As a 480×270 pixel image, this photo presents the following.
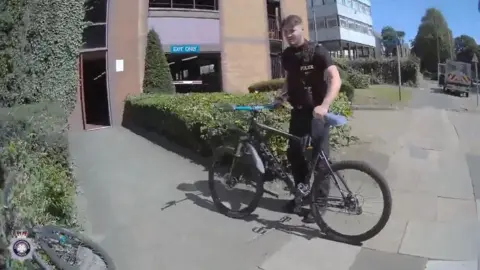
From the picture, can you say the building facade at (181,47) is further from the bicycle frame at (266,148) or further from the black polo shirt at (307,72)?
the black polo shirt at (307,72)

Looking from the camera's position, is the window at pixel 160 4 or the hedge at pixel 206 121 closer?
the hedge at pixel 206 121

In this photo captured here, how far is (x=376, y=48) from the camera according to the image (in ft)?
250

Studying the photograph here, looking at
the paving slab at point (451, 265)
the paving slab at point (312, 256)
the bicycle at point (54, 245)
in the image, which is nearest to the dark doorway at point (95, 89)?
the paving slab at point (312, 256)

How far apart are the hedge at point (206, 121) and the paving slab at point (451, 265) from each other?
2093mm

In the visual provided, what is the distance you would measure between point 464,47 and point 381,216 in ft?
305

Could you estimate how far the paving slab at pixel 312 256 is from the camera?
373 centimetres

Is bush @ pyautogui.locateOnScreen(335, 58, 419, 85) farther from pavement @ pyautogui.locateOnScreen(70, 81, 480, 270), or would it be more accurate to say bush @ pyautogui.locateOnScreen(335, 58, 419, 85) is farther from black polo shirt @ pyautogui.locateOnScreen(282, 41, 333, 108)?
black polo shirt @ pyautogui.locateOnScreen(282, 41, 333, 108)

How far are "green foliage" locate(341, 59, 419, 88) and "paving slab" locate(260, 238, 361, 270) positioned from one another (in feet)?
141

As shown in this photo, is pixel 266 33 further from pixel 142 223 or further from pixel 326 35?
pixel 326 35

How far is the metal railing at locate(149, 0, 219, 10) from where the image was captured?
698 inches

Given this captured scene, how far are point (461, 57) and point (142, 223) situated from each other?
88724mm

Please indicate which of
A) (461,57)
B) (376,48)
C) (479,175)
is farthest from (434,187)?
(461,57)

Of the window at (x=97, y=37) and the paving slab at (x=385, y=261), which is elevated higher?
the window at (x=97, y=37)

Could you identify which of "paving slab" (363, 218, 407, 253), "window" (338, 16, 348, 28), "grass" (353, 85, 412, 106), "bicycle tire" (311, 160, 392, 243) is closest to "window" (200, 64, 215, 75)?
"grass" (353, 85, 412, 106)
